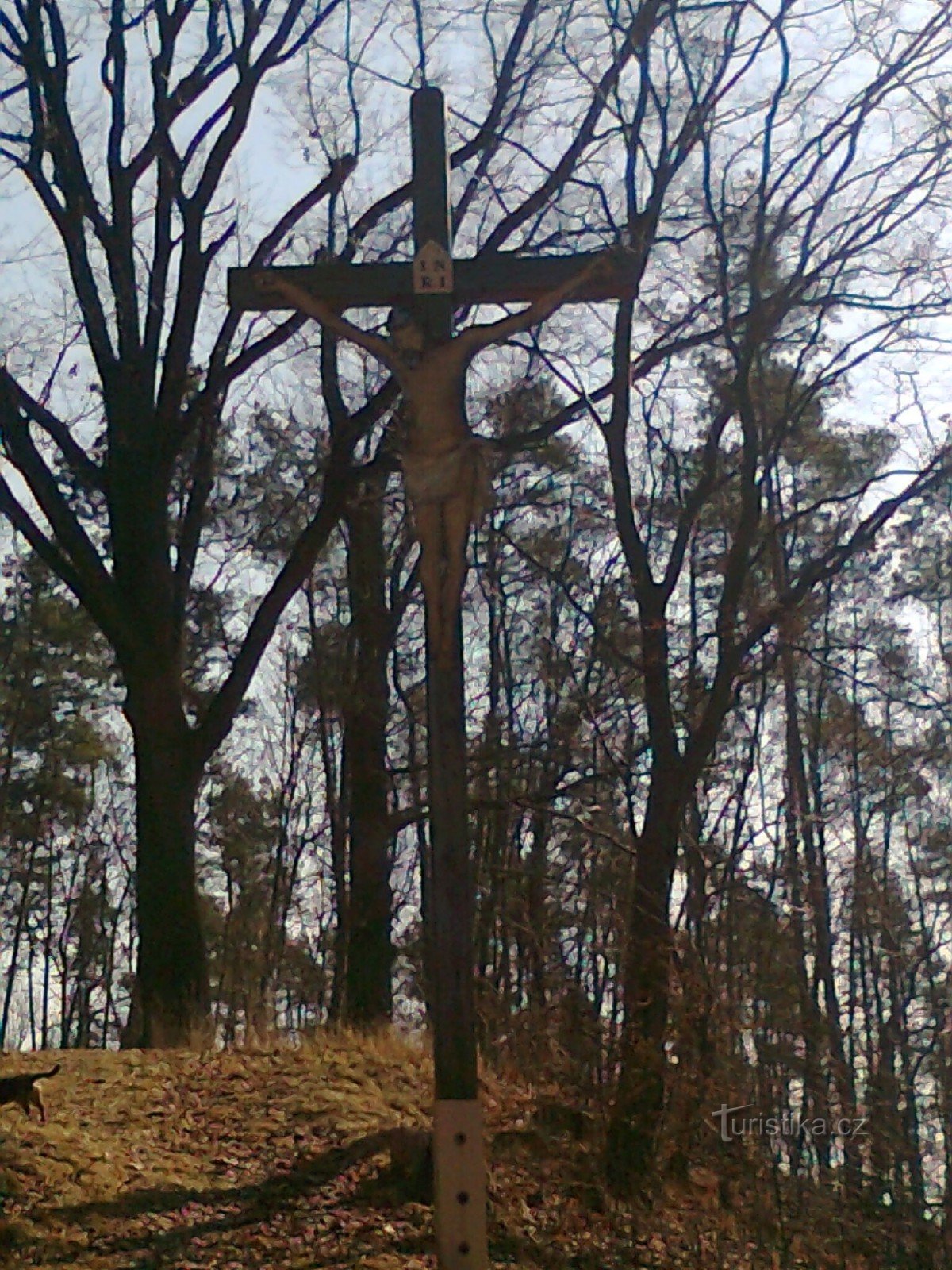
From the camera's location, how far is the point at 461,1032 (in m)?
6.14

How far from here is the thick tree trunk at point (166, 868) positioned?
12.8 metres

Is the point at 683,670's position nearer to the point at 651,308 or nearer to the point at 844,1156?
the point at 651,308

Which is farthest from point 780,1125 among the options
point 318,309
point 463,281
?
point 318,309

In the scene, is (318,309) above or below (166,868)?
above

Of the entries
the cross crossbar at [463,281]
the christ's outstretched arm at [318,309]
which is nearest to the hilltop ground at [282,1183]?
the christ's outstretched arm at [318,309]

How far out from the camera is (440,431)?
6477 mm

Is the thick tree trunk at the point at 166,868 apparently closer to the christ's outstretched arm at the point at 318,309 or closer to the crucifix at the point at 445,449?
the crucifix at the point at 445,449

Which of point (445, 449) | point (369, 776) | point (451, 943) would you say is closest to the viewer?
point (451, 943)

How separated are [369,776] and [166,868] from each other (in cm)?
370

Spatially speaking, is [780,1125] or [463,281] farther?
[780,1125]

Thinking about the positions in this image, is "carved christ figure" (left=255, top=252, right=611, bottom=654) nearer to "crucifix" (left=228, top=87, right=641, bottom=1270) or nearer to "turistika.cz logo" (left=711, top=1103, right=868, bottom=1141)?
"crucifix" (left=228, top=87, right=641, bottom=1270)

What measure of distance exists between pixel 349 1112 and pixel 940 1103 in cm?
686

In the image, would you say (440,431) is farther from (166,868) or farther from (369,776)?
(369,776)

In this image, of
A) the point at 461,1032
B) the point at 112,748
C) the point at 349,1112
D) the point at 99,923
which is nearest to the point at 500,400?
the point at 349,1112
